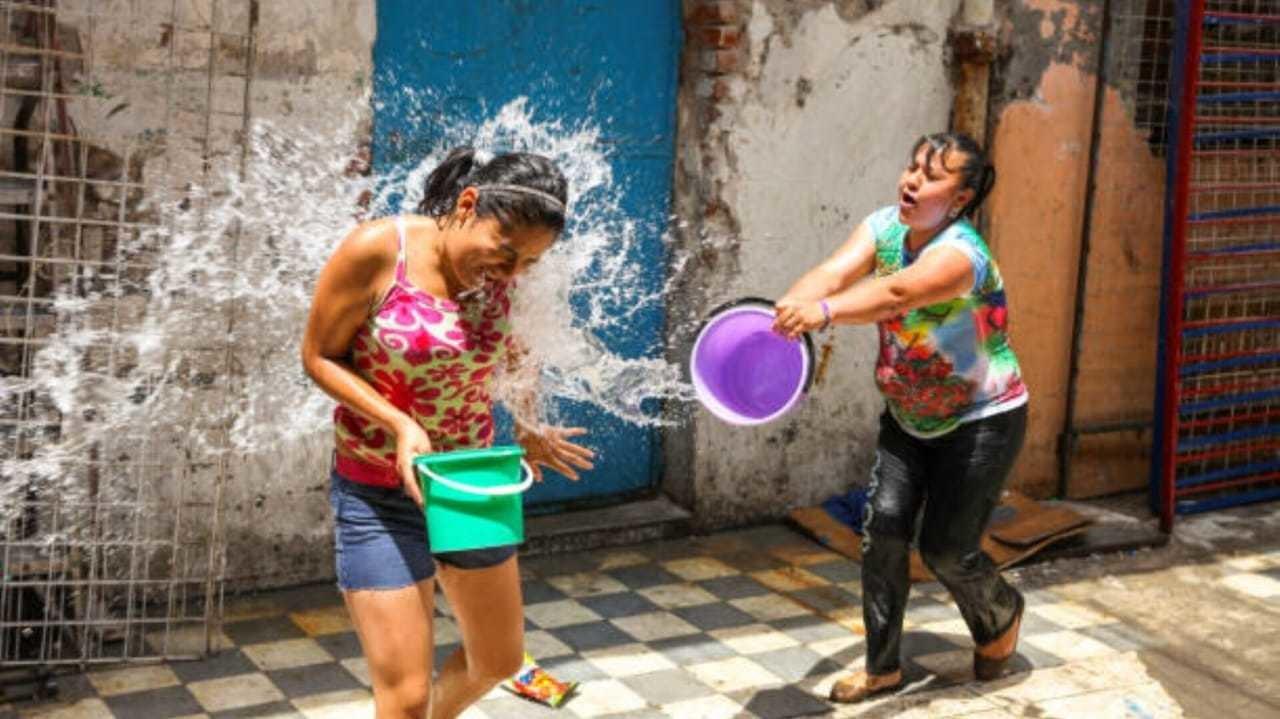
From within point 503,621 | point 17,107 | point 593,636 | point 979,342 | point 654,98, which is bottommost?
point 593,636

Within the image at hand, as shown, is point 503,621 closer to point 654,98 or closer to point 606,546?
point 606,546

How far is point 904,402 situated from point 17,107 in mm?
3147

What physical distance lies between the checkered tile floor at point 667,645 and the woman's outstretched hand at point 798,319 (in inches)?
56.5

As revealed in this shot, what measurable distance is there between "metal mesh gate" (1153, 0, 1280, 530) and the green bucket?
4998 mm

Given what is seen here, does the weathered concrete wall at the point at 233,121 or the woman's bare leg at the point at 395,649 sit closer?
the woman's bare leg at the point at 395,649

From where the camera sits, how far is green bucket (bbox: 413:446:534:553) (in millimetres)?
3672

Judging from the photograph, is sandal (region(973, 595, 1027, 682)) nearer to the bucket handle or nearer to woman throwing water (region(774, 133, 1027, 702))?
woman throwing water (region(774, 133, 1027, 702))

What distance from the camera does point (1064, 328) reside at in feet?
27.3

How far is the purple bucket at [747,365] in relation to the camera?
4.99 m

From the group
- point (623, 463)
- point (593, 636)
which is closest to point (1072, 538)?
point (623, 463)

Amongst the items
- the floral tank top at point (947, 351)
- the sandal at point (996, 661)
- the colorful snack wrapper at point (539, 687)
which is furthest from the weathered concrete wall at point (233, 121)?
the sandal at point (996, 661)

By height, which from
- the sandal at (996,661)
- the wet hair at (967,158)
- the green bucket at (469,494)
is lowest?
the sandal at (996,661)

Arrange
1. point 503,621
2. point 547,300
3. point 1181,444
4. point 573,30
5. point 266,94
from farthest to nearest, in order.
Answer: point 1181,444 → point 573,30 → point 266,94 → point 547,300 → point 503,621

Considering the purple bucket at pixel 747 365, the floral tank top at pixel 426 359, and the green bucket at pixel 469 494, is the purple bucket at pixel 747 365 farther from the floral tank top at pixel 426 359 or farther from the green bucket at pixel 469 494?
the green bucket at pixel 469 494
